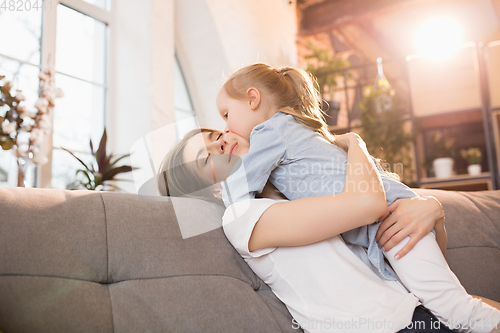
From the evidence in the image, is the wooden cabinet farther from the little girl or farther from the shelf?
the little girl

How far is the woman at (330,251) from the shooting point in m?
0.92

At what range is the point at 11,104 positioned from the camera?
1.77 m

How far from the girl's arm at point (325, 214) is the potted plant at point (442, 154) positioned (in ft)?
9.72

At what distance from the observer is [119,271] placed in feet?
3.03

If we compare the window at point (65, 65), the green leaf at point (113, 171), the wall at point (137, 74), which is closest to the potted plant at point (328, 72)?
the wall at point (137, 74)

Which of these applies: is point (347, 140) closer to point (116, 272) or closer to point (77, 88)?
point (116, 272)

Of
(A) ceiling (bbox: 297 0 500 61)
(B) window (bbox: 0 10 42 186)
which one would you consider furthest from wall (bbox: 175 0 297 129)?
(B) window (bbox: 0 10 42 186)

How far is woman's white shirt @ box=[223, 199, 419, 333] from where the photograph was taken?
0.91 metres

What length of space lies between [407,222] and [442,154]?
10.1ft

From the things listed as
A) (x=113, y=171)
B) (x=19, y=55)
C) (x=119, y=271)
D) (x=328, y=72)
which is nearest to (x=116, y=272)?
(x=119, y=271)

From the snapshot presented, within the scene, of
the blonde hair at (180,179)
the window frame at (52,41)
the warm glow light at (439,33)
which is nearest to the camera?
the blonde hair at (180,179)

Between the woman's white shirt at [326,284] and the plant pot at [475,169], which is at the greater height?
the plant pot at [475,169]

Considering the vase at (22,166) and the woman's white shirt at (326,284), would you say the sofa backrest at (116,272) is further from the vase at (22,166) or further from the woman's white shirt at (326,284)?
the vase at (22,166)

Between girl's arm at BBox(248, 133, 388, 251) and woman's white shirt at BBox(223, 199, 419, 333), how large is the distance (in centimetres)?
4
